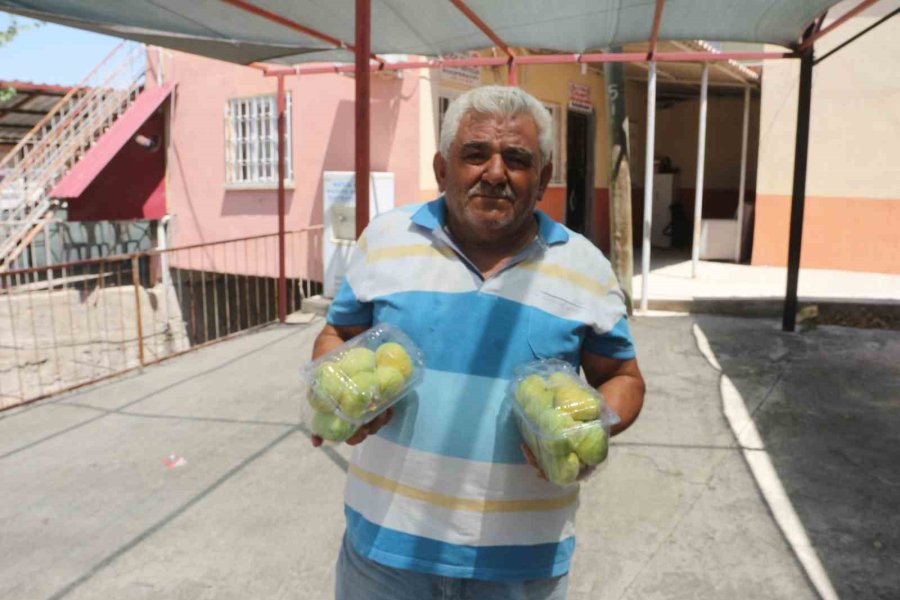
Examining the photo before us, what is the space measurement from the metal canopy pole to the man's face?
6032mm

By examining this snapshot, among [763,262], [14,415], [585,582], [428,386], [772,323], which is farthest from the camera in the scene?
[763,262]

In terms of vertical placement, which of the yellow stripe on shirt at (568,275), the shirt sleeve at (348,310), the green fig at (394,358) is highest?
the yellow stripe on shirt at (568,275)

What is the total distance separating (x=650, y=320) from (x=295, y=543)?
545cm

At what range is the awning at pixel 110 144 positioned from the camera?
10.6m

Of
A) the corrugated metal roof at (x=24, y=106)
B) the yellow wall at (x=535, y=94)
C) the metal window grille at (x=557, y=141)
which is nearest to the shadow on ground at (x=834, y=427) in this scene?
the yellow wall at (x=535, y=94)

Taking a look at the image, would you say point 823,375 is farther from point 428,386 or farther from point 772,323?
point 428,386

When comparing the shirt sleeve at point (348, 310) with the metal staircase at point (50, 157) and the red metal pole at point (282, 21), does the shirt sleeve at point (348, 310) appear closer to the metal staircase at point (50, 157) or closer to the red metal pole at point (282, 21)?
the red metal pole at point (282, 21)

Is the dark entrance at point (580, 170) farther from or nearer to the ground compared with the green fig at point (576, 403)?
farther from the ground

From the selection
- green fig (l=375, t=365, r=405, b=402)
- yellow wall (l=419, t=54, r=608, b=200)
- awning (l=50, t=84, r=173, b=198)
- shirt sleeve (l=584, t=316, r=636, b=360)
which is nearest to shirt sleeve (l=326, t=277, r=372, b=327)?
green fig (l=375, t=365, r=405, b=402)

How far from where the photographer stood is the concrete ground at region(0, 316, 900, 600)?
3.16 m

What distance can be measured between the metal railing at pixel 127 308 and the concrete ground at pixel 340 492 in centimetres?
392

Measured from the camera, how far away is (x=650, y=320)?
8.02m

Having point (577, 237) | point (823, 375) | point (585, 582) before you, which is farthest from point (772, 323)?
point (577, 237)

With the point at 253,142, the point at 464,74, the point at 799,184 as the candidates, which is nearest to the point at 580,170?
the point at 464,74
